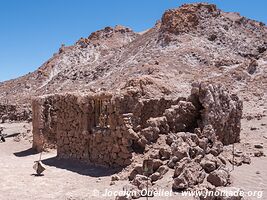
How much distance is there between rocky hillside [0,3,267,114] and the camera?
2550 centimetres

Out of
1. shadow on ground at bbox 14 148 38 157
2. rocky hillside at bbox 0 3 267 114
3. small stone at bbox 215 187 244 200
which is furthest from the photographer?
rocky hillside at bbox 0 3 267 114

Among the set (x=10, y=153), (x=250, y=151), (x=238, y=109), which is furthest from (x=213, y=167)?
(x=10, y=153)

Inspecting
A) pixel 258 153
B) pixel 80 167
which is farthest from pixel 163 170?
pixel 80 167

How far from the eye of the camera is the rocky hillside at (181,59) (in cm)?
2550

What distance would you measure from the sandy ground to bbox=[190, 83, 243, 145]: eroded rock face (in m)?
0.51

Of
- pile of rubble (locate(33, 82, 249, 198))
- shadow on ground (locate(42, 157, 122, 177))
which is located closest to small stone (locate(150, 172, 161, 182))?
pile of rubble (locate(33, 82, 249, 198))

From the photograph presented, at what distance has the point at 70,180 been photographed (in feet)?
31.6

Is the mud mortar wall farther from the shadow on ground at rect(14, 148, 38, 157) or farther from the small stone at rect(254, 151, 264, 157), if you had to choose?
the small stone at rect(254, 151, 264, 157)

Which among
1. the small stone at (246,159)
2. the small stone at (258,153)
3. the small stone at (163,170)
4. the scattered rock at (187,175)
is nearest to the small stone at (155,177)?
the small stone at (163,170)

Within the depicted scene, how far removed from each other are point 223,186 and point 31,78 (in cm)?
4343

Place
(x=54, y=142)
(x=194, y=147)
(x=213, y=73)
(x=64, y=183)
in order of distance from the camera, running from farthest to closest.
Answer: (x=213, y=73) < (x=54, y=142) < (x=64, y=183) < (x=194, y=147)

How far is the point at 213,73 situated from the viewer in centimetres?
2630

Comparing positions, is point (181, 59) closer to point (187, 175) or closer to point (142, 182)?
point (142, 182)

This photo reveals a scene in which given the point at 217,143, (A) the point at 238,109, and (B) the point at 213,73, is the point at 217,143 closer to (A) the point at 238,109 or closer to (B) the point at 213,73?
(A) the point at 238,109
